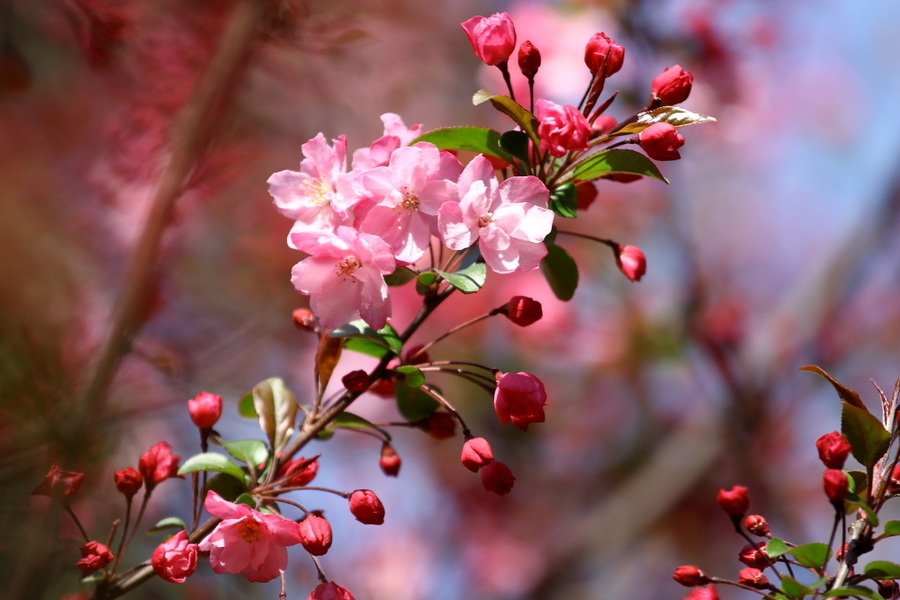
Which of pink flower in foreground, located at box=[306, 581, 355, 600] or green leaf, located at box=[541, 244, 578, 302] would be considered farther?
green leaf, located at box=[541, 244, 578, 302]

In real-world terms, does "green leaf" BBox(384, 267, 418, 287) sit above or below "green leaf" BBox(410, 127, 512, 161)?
below

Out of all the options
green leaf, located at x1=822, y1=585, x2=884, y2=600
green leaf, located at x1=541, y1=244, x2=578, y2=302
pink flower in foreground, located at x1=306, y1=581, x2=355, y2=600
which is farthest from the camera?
green leaf, located at x1=541, y1=244, x2=578, y2=302

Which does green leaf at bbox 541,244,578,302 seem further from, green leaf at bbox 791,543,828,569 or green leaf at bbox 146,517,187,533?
green leaf at bbox 146,517,187,533

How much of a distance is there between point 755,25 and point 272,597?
2090mm

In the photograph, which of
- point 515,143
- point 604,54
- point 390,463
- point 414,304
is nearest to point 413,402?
point 390,463

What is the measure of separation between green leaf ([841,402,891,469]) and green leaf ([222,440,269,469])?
534 millimetres

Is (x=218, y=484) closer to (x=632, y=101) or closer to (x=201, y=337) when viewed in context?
(x=201, y=337)

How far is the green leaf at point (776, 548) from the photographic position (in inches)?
23.5

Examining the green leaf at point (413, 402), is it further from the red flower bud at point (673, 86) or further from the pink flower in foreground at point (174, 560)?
the red flower bud at point (673, 86)

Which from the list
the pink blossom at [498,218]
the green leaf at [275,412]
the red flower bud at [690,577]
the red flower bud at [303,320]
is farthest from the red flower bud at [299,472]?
the red flower bud at [690,577]

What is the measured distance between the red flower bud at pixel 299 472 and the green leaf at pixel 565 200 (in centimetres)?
33

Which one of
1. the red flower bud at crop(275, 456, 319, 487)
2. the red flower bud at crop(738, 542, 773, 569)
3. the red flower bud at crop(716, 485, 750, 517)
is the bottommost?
the red flower bud at crop(275, 456, 319, 487)

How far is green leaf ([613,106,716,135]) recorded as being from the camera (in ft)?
2.09

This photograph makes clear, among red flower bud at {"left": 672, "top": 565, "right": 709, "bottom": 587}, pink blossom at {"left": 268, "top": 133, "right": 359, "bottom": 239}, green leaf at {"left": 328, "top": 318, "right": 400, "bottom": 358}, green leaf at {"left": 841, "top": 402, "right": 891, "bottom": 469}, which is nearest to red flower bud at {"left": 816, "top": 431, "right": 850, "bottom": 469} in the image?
green leaf at {"left": 841, "top": 402, "right": 891, "bottom": 469}
